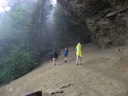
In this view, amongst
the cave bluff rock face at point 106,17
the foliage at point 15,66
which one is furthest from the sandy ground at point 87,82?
the foliage at point 15,66

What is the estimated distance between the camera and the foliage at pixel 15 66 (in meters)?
20.5

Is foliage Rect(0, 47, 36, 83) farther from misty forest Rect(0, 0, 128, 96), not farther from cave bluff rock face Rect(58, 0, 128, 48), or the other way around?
cave bluff rock face Rect(58, 0, 128, 48)

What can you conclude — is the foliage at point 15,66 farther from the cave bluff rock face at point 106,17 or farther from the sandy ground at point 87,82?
the cave bluff rock face at point 106,17

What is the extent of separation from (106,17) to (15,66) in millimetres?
9504

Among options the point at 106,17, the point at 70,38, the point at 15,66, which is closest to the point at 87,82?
the point at 106,17

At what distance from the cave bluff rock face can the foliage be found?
7.01 metres

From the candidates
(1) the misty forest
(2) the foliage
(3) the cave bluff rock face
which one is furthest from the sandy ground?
(2) the foliage

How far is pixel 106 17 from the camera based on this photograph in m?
20.6

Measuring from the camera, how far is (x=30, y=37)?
28719 mm

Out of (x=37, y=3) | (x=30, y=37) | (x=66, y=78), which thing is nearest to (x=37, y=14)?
(x=37, y=3)

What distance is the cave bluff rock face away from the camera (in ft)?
62.7

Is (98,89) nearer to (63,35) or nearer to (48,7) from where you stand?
(63,35)

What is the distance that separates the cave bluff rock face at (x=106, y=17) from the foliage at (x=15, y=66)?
7010mm

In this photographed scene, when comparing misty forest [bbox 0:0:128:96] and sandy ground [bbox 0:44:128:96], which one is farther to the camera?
misty forest [bbox 0:0:128:96]
